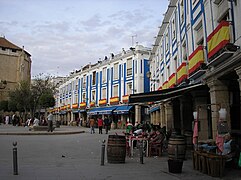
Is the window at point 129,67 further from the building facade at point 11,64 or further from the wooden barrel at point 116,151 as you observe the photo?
the building facade at point 11,64

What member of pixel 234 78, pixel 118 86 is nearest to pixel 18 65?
pixel 118 86

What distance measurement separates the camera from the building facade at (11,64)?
232ft

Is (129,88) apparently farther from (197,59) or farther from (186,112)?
(197,59)

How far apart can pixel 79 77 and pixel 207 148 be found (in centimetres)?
4497

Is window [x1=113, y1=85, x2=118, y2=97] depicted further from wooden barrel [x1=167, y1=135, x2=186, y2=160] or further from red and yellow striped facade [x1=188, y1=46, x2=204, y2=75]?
wooden barrel [x1=167, y1=135, x2=186, y2=160]

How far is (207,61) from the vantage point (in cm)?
1066

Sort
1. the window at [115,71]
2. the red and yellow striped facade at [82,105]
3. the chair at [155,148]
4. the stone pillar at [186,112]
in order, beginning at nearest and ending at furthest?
the chair at [155,148] < the stone pillar at [186,112] < the window at [115,71] < the red and yellow striped facade at [82,105]

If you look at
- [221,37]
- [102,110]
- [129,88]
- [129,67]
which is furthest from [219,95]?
[102,110]

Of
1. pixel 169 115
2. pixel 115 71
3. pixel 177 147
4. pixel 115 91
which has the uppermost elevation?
Answer: pixel 115 71

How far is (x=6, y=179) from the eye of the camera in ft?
21.8

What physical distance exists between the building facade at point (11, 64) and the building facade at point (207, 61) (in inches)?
2422

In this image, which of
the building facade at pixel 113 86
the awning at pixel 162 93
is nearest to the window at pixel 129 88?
the building facade at pixel 113 86

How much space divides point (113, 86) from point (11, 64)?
141 feet

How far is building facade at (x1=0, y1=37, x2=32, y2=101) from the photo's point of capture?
70.7m
